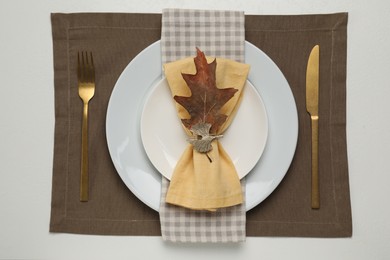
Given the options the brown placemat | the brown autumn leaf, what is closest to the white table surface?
the brown placemat

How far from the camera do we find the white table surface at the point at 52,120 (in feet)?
2.23

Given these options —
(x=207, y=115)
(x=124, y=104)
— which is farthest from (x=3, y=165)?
(x=207, y=115)

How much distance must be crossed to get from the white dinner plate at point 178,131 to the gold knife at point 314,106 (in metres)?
0.08

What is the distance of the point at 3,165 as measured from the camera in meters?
0.69

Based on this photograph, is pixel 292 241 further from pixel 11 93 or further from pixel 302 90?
pixel 11 93

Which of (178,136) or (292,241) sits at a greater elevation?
(178,136)

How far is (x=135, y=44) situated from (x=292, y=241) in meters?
0.40

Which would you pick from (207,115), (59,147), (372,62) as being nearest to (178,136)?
(207,115)

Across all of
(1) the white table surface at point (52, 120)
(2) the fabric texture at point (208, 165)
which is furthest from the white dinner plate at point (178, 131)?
(1) the white table surface at point (52, 120)

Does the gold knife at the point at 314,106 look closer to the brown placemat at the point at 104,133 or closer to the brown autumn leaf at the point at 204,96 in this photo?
the brown placemat at the point at 104,133

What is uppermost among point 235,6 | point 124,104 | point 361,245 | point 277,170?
point 235,6

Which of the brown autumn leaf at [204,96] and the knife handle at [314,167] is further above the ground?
the brown autumn leaf at [204,96]

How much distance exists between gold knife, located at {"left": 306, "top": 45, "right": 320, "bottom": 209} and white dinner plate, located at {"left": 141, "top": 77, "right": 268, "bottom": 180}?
82mm

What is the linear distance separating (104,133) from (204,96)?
17 centimetres
